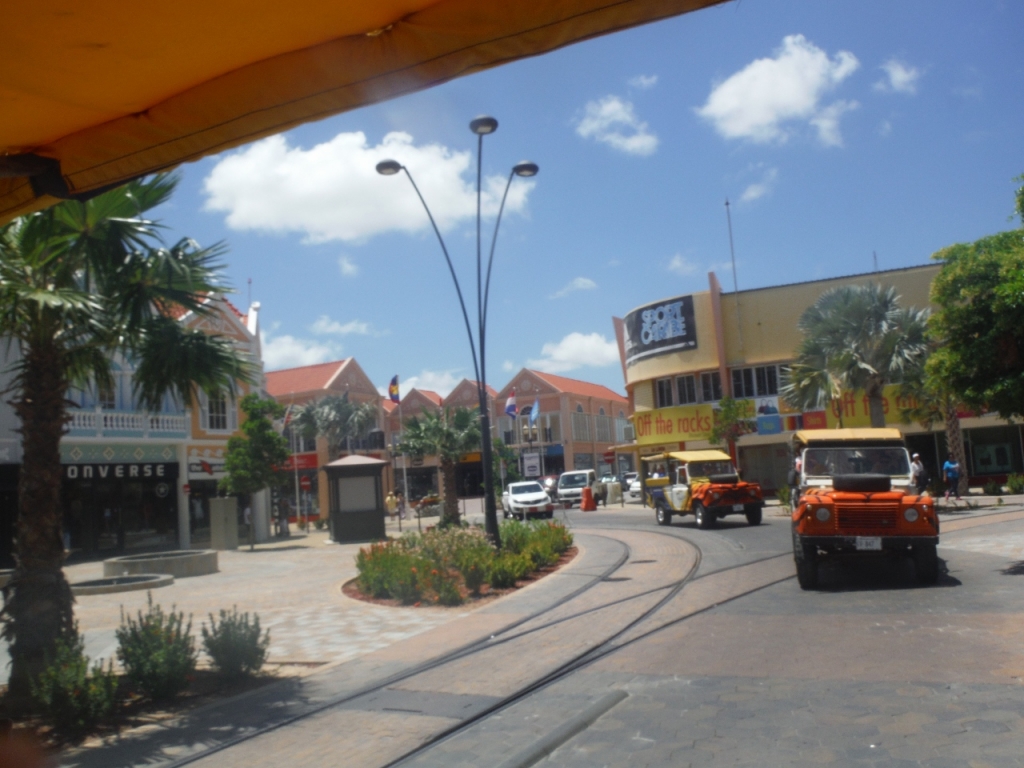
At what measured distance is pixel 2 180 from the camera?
3.43 metres

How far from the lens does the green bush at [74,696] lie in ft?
23.5

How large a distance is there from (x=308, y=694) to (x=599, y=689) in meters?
2.71

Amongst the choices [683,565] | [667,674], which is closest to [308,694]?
[667,674]

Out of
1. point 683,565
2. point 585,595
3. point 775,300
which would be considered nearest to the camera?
point 585,595

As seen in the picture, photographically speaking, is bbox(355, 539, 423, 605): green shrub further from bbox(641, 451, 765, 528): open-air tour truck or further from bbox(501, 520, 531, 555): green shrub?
bbox(641, 451, 765, 528): open-air tour truck

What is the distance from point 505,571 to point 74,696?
8.30m

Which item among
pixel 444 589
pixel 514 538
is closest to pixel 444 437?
pixel 514 538

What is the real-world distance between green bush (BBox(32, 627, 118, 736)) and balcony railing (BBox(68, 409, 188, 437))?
21.2 meters

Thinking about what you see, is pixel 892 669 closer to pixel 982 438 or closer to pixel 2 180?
pixel 2 180

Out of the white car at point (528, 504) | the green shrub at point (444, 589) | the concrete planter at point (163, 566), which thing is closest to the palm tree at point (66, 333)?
the green shrub at point (444, 589)

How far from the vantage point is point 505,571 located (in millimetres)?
14703

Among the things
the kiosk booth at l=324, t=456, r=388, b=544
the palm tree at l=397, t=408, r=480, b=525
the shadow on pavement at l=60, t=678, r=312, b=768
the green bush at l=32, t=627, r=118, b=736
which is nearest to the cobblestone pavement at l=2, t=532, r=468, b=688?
the shadow on pavement at l=60, t=678, r=312, b=768

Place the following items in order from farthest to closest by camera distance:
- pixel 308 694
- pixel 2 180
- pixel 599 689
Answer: pixel 308 694, pixel 599 689, pixel 2 180

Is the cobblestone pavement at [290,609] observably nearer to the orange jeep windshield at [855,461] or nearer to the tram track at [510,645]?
the tram track at [510,645]
